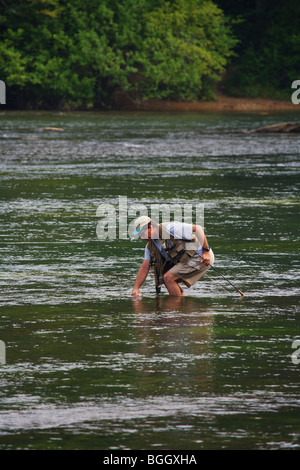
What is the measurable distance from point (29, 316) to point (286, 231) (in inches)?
276

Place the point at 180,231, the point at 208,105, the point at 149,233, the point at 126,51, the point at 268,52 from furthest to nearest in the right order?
the point at 268,52
the point at 208,105
the point at 126,51
the point at 180,231
the point at 149,233

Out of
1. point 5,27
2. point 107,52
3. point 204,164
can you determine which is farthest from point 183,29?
point 204,164

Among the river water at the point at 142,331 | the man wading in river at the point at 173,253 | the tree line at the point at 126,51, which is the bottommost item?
the river water at the point at 142,331

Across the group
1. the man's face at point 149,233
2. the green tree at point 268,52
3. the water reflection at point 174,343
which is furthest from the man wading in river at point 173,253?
the green tree at point 268,52

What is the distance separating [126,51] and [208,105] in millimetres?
6547

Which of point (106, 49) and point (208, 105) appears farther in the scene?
point (208, 105)

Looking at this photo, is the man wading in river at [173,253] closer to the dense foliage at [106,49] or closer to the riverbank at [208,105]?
the dense foliage at [106,49]

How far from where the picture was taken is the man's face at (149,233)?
36.0 ft

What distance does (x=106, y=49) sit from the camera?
7156 centimetres

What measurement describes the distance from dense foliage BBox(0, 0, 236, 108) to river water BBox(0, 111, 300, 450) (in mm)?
46874

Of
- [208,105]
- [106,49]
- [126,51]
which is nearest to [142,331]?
[106,49]

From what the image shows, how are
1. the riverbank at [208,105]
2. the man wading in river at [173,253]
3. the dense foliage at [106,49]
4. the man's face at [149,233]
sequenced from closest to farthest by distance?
the man's face at [149,233] < the man wading in river at [173,253] < the dense foliage at [106,49] < the riverbank at [208,105]

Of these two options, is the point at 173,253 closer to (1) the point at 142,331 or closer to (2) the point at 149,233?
(2) the point at 149,233

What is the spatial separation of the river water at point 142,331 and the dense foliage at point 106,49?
1845 inches
